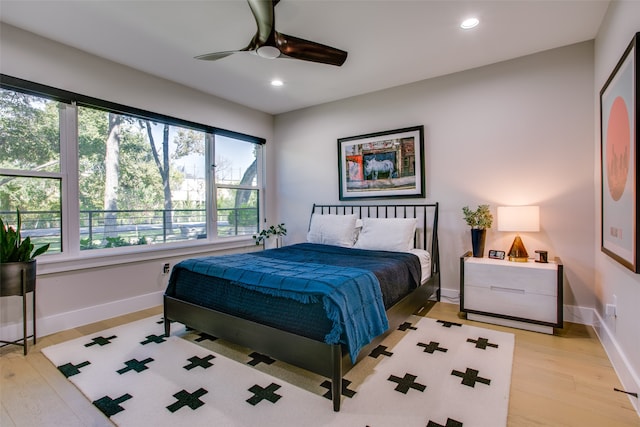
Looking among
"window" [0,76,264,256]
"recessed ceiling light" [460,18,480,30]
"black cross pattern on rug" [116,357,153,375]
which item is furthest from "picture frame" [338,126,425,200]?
"black cross pattern on rug" [116,357,153,375]

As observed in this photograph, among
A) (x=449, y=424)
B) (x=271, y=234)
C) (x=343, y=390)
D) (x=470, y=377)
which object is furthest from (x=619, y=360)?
(x=271, y=234)

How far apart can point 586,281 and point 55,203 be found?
16.3 ft

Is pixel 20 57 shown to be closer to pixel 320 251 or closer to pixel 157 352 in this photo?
pixel 157 352

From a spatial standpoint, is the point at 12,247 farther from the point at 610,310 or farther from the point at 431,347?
the point at 610,310

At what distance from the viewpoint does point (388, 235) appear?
3428mm

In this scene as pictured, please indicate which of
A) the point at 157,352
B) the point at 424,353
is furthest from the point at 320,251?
the point at 157,352

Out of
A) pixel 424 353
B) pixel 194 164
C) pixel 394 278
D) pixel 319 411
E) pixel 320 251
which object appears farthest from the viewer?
pixel 194 164

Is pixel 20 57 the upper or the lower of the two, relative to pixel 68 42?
lower

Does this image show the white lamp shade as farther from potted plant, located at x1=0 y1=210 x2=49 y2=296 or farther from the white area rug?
potted plant, located at x1=0 y1=210 x2=49 y2=296

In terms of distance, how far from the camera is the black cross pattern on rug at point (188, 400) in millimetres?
1759

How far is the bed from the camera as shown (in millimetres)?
1811

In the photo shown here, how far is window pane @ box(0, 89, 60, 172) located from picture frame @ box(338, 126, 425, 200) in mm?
3121

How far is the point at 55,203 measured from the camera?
2.89m

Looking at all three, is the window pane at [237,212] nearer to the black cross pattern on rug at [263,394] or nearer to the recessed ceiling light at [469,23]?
the black cross pattern on rug at [263,394]
